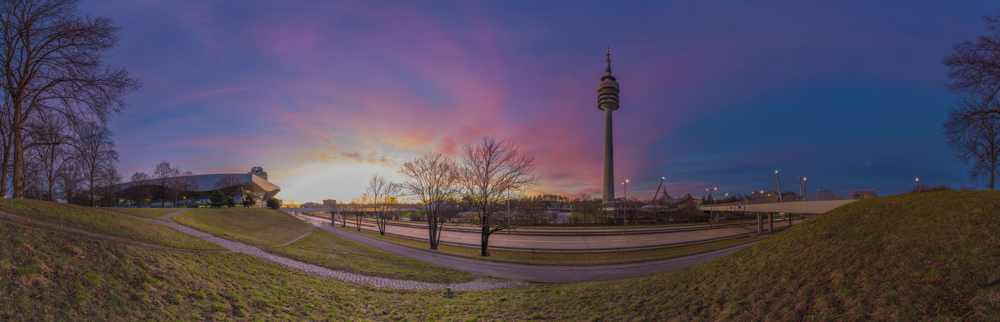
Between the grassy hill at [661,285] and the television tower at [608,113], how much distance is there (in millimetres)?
97404

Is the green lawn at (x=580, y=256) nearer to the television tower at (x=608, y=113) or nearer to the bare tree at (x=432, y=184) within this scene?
the bare tree at (x=432, y=184)

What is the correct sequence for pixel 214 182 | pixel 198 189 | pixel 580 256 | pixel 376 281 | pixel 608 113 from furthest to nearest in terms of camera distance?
pixel 608 113, pixel 214 182, pixel 198 189, pixel 580 256, pixel 376 281

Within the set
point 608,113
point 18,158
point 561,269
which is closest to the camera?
point 18,158

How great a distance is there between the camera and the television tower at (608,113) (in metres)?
107

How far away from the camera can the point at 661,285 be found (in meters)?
10.7

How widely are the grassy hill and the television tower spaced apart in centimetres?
9740

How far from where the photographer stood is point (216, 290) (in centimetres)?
816

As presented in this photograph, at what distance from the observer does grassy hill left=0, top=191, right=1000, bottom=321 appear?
603 centimetres

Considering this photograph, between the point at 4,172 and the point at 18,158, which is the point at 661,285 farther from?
the point at 4,172

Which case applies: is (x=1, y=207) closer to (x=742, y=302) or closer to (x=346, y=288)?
(x=346, y=288)

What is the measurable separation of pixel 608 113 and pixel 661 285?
357 ft

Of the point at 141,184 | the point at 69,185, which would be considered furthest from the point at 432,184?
the point at 141,184

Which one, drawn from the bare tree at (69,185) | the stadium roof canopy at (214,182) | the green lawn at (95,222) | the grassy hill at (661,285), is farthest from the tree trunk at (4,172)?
the stadium roof canopy at (214,182)

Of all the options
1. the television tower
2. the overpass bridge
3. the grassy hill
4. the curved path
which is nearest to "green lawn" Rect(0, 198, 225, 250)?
the grassy hill
